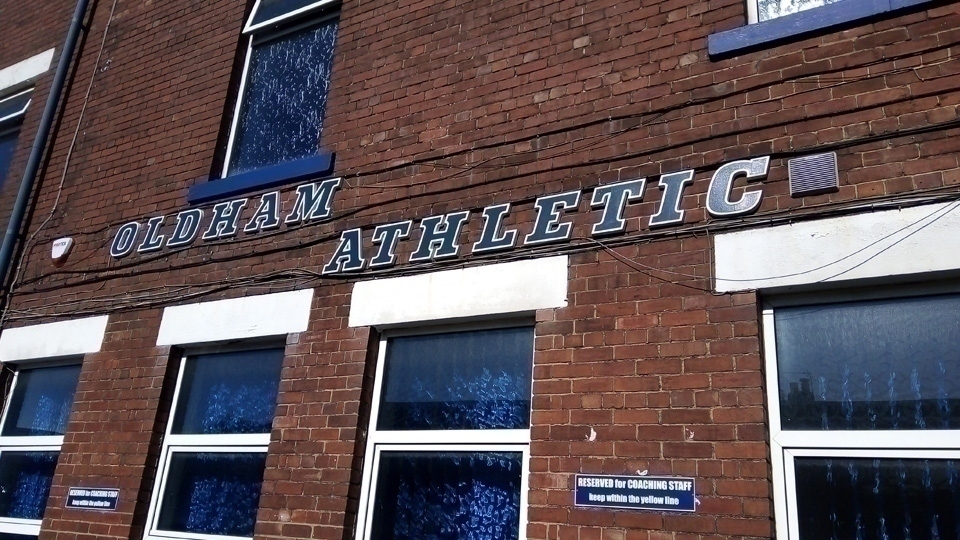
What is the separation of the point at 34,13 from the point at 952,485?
9255 millimetres

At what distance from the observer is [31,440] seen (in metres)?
6.11

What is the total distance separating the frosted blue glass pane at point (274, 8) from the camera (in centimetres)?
673

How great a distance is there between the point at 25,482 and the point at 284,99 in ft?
11.6

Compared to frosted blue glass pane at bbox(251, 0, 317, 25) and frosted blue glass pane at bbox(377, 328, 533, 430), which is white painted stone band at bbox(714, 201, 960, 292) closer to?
frosted blue glass pane at bbox(377, 328, 533, 430)

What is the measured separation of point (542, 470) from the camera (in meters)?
3.99

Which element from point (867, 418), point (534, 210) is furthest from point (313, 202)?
point (867, 418)

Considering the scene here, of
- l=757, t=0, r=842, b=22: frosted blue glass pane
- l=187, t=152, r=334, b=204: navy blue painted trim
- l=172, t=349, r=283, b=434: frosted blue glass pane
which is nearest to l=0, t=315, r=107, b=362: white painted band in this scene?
l=172, t=349, r=283, b=434: frosted blue glass pane

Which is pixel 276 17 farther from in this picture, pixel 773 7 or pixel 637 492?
pixel 637 492

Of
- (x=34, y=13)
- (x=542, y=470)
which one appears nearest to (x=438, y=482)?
(x=542, y=470)

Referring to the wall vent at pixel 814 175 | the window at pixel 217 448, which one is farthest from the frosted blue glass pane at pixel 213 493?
the wall vent at pixel 814 175

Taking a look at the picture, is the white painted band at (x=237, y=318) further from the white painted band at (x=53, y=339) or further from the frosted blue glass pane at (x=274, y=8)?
the frosted blue glass pane at (x=274, y=8)

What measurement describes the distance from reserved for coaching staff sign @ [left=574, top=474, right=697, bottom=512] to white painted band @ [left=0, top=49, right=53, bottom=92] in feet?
23.1

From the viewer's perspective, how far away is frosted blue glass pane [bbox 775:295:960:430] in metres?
3.45

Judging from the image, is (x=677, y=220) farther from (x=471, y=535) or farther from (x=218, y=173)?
(x=218, y=173)
